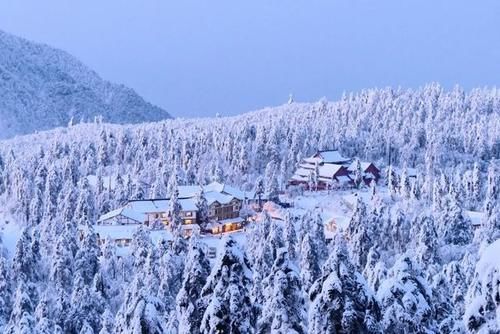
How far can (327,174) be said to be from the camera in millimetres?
123438

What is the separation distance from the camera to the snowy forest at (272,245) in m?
20.2

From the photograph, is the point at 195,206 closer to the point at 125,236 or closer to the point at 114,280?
the point at 125,236

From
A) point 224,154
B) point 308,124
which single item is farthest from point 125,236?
point 308,124

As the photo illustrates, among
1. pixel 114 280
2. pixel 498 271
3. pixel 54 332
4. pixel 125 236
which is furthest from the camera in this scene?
pixel 125 236

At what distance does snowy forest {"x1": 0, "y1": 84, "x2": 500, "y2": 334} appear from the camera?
66.3 feet

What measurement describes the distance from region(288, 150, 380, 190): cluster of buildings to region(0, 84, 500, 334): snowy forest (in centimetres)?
302

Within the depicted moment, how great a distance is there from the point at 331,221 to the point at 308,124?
8662 cm

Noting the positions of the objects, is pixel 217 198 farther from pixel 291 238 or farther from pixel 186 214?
pixel 291 238

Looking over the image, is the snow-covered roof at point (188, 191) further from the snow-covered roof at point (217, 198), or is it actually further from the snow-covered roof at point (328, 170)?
the snow-covered roof at point (328, 170)

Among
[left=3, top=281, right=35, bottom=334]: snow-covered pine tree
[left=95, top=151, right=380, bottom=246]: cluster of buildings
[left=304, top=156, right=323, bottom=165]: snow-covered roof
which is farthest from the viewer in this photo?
[left=304, top=156, right=323, bottom=165]: snow-covered roof

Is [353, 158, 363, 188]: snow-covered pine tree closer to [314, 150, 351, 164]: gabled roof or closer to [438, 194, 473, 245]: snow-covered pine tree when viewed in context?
[314, 150, 351, 164]: gabled roof

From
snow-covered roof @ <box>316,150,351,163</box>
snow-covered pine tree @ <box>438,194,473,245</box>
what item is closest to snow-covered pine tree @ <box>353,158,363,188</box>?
snow-covered roof @ <box>316,150,351,163</box>

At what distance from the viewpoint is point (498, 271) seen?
1249 centimetres

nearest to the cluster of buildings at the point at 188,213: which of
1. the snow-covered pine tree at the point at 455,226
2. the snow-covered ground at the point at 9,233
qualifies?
the snow-covered ground at the point at 9,233
